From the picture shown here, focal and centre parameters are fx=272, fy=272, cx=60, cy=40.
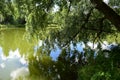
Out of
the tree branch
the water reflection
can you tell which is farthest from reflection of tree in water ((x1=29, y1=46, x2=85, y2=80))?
the tree branch

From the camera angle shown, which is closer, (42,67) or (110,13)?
(110,13)

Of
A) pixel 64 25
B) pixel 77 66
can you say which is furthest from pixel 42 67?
pixel 64 25

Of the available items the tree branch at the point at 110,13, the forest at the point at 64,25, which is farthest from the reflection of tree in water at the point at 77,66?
the tree branch at the point at 110,13

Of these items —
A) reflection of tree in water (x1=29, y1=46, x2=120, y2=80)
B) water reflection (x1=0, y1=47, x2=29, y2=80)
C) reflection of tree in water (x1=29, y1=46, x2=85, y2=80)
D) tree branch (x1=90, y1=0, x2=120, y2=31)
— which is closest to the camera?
reflection of tree in water (x1=29, y1=46, x2=120, y2=80)

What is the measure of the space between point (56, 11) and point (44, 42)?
5.26ft

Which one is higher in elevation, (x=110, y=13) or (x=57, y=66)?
(x=110, y=13)

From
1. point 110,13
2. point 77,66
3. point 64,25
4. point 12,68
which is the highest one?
point 110,13

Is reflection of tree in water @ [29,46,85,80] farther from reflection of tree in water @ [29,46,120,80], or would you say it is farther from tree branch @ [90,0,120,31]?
tree branch @ [90,0,120,31]

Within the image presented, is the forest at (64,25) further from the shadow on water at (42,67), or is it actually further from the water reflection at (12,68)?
the water reflection at (12,68)

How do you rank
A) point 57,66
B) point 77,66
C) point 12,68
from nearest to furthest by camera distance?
point 77,66
point 57,66
point 12,68

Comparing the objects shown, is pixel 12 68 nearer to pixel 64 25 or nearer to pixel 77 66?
pixel 77 66

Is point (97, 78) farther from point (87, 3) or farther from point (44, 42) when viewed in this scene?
point (44, 42)

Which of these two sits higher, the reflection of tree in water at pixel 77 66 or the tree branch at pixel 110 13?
the tree branch at pixel 110 13

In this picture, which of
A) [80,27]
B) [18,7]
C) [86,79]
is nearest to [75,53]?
[80,27]
